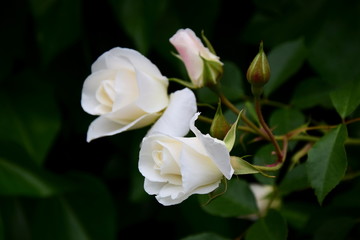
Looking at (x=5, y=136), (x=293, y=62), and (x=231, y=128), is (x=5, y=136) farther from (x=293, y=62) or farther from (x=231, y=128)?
(x=231, y=128)

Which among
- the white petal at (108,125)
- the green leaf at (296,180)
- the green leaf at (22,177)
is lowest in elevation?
the green leaf at (22,177)

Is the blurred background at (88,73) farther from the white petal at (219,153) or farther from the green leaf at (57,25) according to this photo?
the white petal at (219,153)

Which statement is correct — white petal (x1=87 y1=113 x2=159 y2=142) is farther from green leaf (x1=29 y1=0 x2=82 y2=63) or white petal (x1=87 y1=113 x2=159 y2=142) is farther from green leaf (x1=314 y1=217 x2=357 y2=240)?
green leaf (x1=29 y1=0 x2=82 y2=63)

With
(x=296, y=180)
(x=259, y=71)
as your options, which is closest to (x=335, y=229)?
(x=296, y=180)

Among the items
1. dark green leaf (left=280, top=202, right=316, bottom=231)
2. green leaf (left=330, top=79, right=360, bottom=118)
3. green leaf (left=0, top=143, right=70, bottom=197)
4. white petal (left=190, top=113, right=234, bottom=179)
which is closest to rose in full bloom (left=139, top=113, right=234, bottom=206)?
white petal (left=190, top=113, right=234, bottom=179)

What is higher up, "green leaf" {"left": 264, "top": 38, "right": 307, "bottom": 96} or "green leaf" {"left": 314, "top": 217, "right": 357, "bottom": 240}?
"green leaf" {"left": 264, "top": 38, "right": 307, "bottom": 96}

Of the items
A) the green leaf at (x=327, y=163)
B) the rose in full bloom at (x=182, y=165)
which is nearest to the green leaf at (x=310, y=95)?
the green leaf at (x=327, y=163)
